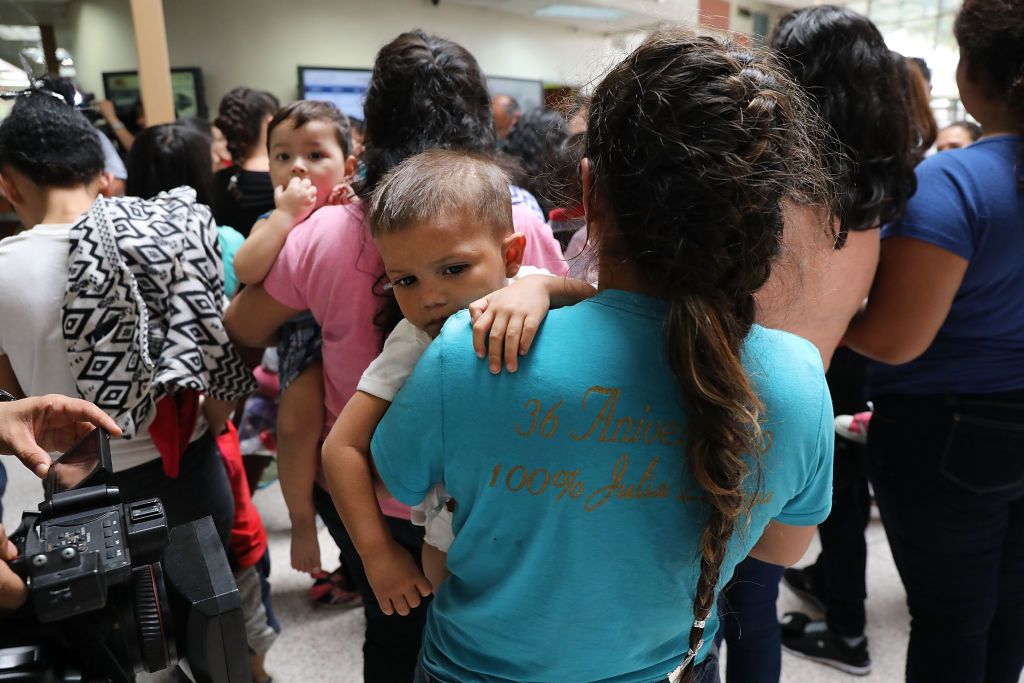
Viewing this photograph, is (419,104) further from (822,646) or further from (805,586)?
(805,586)

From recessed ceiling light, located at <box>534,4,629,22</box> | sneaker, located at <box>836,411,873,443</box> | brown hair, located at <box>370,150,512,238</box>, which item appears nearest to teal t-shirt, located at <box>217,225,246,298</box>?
brown hair, located at <box>370,150,512,238</box>

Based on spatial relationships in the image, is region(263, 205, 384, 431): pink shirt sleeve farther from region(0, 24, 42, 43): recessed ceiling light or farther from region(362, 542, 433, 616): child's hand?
region(0, 24, 42, 43): recessed ceiling light

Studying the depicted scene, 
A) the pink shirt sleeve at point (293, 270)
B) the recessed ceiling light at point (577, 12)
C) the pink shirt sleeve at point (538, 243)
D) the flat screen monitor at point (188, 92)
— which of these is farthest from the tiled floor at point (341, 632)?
the recessed ceiling light at point (577, 12)

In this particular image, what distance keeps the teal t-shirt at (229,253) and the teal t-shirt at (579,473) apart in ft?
3.25

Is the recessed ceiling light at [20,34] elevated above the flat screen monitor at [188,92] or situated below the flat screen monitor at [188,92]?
above

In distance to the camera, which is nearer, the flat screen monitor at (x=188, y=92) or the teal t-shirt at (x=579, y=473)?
the teal t-shirt at (x=579, y=473)

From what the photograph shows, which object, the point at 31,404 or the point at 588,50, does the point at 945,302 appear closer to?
the point at 588,50

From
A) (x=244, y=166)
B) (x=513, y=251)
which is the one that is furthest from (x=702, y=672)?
(x=244, y=166)

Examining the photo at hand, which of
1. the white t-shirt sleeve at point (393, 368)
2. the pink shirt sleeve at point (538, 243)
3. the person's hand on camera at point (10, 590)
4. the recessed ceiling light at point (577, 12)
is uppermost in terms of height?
the recessed ceiling light at point (577, 12)

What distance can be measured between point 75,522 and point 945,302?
1361mm

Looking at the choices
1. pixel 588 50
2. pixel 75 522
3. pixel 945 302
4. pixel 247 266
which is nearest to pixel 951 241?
pixel 945 302

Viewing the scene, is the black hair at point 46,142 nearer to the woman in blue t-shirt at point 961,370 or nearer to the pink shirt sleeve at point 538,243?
the pink shirt sleeve at point 538,243

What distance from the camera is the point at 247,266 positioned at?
49.7 inches

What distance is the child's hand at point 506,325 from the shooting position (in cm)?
69
